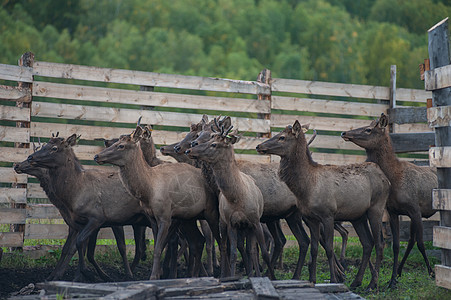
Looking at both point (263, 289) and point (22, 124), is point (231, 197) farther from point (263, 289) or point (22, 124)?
point (22, 124)

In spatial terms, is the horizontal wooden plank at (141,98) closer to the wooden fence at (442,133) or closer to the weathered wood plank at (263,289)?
the wooden fence at (442,133)

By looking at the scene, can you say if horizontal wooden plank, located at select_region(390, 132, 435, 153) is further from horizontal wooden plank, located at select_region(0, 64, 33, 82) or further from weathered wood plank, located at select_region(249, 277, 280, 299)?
horizontal wooden plank, located at select_region(0, 64, 33, 82)

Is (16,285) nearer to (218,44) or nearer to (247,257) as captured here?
(247,257)

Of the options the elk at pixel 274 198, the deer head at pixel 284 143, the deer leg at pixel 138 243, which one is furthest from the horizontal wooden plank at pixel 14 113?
the deer head at pixel 284 143

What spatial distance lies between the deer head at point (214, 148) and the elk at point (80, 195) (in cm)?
208

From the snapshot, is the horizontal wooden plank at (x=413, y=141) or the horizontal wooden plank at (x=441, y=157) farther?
the horizontal wooden plank at (x=413, y=141)

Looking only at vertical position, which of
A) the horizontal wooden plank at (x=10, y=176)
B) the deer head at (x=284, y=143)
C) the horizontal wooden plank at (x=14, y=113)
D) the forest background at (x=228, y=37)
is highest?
the forest background at (x=228, y=37)

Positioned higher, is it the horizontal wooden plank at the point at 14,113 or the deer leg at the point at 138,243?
the horizontal wooden plank at the point at 14,113

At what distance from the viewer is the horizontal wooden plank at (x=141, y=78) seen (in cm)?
1271

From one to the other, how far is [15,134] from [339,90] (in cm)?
783

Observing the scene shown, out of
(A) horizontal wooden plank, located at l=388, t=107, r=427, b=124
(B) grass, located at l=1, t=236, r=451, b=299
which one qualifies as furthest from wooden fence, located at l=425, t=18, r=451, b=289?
(A) horizontal wooden plank, located at l=388, t=107, r=427, b=124

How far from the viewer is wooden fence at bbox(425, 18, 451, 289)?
27.7 ft

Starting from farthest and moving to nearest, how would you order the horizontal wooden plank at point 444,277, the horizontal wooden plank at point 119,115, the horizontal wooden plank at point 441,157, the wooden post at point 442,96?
the horizontal wooden plank at point 119,115 < the wooden post at point 442,96 < the horizontal wooden plank at point 441,157 < the horizontal wooden plank at point 444,277

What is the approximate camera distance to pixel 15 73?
40.4ft
